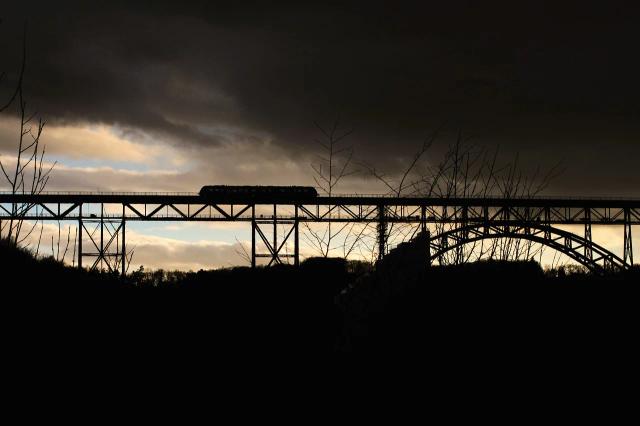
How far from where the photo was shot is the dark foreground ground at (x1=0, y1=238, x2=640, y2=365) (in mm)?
6109

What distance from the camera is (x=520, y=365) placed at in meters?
5.72

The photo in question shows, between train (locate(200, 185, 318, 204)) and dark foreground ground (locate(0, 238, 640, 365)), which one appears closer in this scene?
dark foreground ground (locate(0, 238, 640, 365))

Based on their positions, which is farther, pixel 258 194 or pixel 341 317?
pixel 258 194

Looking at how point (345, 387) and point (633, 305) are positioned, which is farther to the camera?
point (633, 305)

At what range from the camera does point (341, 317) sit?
6.14 metres

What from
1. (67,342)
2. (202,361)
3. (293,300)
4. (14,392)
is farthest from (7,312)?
(293,300)

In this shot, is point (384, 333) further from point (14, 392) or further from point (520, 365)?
point (14, 392)

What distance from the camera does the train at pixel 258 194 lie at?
3972 centimetres

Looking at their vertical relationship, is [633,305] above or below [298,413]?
above

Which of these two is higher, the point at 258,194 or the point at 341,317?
the point at 258,194

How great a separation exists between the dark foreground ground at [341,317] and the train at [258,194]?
30.6 meters

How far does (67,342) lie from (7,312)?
0.59m

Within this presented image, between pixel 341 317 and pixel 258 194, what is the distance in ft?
111

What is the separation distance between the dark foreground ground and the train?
100ft
